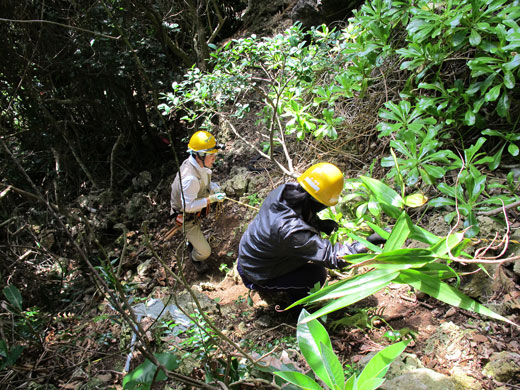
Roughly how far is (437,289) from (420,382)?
0.79 metres

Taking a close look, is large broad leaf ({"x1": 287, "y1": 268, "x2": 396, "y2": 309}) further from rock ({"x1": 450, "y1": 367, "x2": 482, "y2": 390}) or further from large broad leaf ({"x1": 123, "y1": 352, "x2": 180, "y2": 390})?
rock ({"x1": 450, "y1": 367, "x2": 482, "y2": 390})

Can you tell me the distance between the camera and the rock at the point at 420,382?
1.91 meters

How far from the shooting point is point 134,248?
5531 millimetres

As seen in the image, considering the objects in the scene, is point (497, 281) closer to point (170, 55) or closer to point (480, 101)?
point (480, 101)

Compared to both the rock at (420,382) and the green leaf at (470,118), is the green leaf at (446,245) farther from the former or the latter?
the green leaf at (470,118)

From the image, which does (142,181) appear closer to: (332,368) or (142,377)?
(142,377)

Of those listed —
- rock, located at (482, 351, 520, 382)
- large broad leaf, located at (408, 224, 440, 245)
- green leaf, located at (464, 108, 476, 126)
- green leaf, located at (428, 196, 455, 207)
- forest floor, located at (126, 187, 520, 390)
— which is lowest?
forest floor, located at (126, 187, 520, 390)

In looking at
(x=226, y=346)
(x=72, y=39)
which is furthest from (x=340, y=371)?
(x=72, y=39)

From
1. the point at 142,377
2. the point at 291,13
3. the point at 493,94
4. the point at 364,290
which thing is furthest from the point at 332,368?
the point at 291,13

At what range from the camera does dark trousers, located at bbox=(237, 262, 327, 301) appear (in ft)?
10.2

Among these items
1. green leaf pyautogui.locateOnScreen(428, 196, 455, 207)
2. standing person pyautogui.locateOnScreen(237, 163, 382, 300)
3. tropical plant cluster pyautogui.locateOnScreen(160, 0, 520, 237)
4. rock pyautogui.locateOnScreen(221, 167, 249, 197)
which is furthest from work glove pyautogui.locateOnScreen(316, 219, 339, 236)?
rock pyautogui.locateOnScreen(221, 167, 249, 197)

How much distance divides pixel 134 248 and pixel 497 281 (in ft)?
15.5

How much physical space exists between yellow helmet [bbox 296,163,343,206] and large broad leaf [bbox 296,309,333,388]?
132 centimetres

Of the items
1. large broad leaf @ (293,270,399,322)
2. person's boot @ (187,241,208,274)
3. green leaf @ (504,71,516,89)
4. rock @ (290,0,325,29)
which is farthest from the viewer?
rock @ (290,0,325,29)
